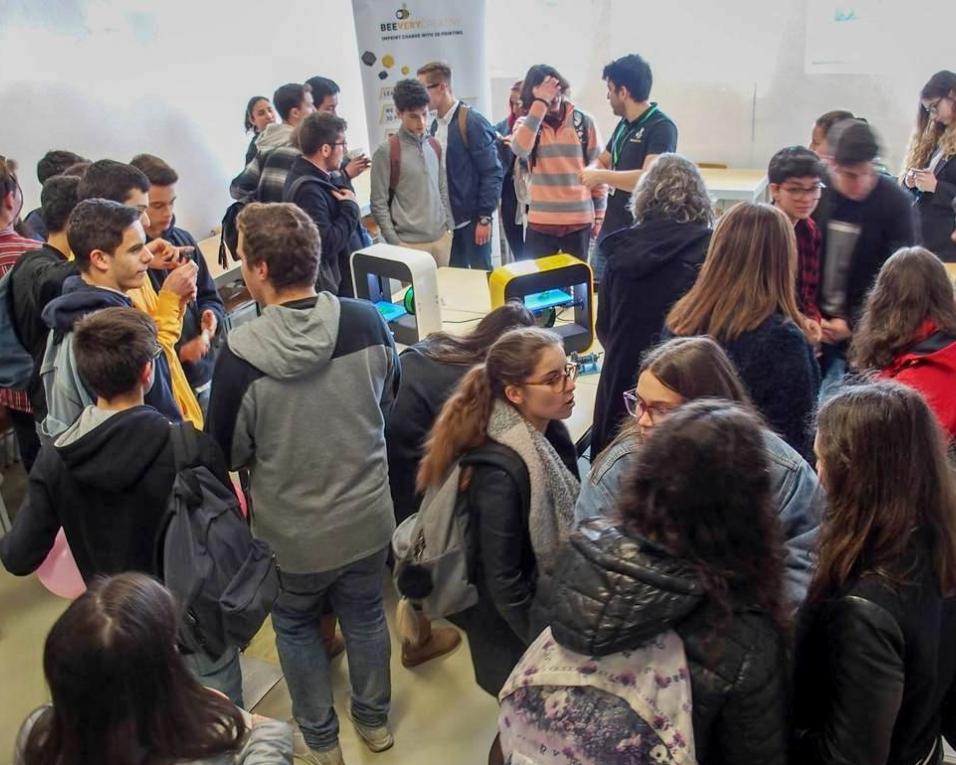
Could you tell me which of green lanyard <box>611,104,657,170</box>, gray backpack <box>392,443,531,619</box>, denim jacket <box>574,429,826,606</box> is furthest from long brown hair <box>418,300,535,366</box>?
green lanyard <box>611,104,657,170</box>

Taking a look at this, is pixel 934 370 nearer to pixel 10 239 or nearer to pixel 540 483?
pixel 540 483

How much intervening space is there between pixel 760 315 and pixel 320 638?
138 centimetres

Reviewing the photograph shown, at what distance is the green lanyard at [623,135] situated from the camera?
156 inches

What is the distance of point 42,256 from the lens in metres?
2.48

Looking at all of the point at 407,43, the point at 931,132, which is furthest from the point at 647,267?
the point at 407,43

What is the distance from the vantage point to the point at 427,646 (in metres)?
2.62

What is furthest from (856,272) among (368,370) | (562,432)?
(368,370)

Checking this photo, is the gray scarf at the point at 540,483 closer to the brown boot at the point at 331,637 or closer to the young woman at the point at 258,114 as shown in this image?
the brown boot at the point at 331,637

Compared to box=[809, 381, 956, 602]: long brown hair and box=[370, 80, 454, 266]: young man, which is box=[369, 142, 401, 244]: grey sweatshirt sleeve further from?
box=[809, 381, 956, 602]: long brown hair

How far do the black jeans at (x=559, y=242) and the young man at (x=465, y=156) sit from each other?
334 millimetres

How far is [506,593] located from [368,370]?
62cm

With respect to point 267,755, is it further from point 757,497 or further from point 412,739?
point 412,739

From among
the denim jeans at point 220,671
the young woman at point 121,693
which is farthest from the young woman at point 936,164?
the young woman at point 121,693

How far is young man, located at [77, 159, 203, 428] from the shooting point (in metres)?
2.43
